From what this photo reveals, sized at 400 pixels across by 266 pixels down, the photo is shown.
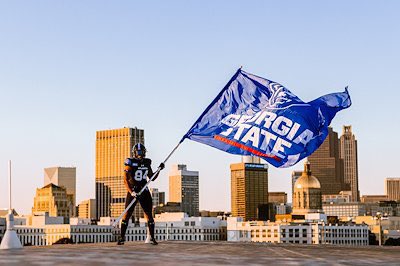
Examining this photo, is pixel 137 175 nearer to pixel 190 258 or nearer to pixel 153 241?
pixel 153 241

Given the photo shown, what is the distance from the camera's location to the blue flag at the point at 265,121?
3650cm

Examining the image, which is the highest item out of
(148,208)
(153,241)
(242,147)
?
(242,147)

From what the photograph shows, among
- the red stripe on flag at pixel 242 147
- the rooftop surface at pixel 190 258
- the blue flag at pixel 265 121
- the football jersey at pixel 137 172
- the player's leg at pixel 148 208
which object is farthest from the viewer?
the player's leg at pixel 148 208

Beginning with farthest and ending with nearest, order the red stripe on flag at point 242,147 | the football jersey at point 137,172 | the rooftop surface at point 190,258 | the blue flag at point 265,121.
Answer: the football jersey at point 137,172 → the blue flag at point 265,121 → the red stripe on flag at point 242,147 → the rooftop surface at point 190,258

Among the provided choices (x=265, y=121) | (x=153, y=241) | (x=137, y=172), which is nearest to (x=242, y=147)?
(x=265, y=121)

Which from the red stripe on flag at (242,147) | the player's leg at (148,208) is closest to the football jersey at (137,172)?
the player's leg at (148,208)

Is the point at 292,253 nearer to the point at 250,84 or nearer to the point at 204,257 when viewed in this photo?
the point at 204,257

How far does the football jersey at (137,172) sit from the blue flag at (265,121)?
2235mm

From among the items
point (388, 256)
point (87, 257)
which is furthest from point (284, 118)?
point (87, 257)

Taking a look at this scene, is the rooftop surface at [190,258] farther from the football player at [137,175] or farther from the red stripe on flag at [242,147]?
the red stripe on flag at [242,147]

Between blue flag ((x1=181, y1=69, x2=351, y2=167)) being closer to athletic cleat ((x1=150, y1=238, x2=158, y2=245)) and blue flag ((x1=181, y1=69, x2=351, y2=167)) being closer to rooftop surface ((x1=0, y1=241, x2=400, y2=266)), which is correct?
athletic cleat ((x1=150, y1=238, x2=158, y2=245))

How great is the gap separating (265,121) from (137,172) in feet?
18.7

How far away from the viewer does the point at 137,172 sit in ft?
121

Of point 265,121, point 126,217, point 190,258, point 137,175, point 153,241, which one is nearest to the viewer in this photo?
point 190,258
